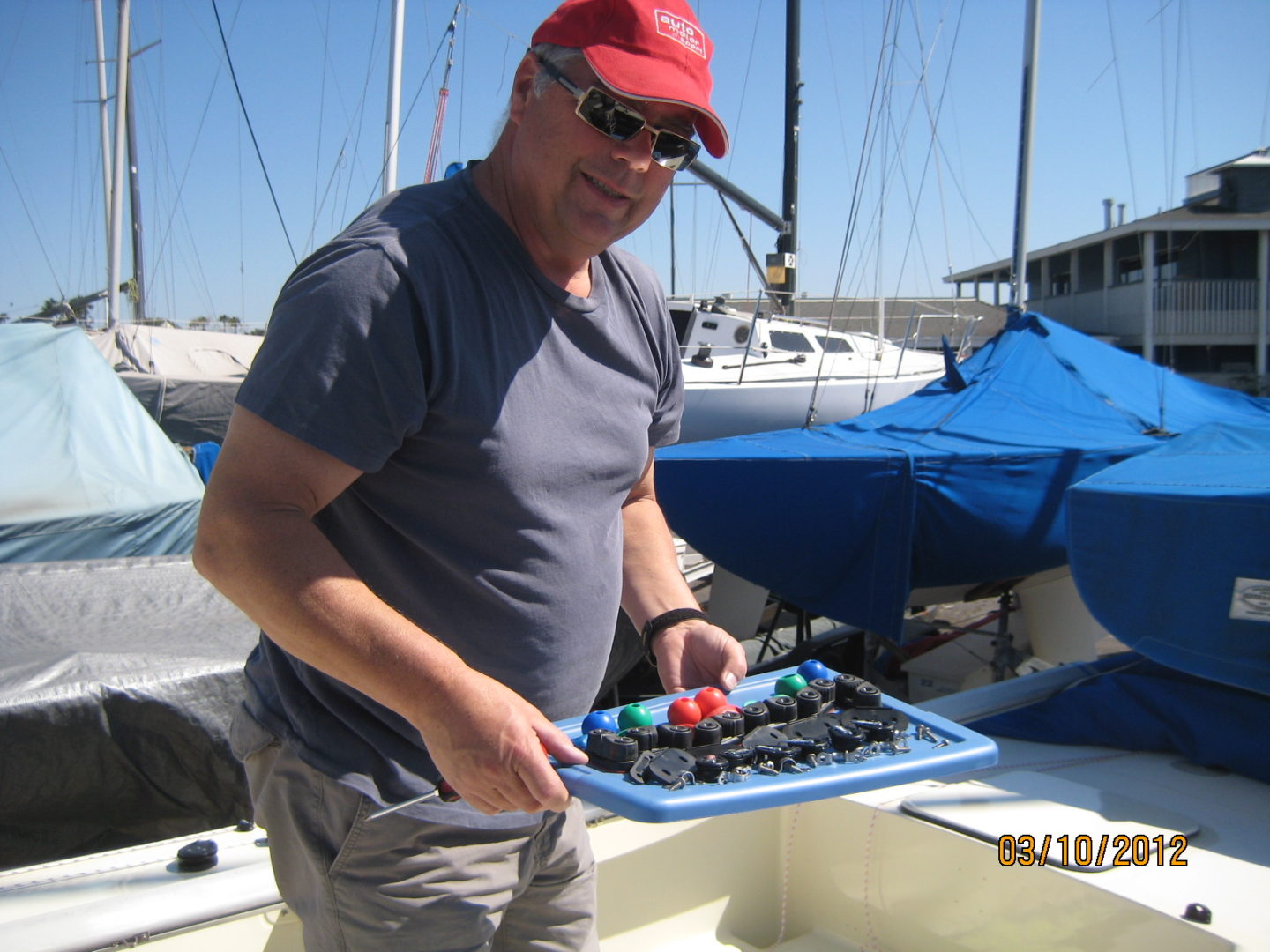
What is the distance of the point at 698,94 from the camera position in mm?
1396

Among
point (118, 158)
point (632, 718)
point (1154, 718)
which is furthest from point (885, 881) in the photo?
point (118, 158)

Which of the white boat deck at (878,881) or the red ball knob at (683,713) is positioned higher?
the red ball knob at (683,713)

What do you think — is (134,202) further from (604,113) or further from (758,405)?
(604,113)

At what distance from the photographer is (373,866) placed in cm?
133

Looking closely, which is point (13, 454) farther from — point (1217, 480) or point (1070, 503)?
point (1217, 480)

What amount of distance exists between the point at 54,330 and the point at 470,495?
19.8 ft

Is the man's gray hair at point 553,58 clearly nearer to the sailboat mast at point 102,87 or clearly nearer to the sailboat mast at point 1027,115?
the sailboat mast at point 1027,115

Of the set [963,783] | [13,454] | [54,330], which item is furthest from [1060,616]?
[54,330]

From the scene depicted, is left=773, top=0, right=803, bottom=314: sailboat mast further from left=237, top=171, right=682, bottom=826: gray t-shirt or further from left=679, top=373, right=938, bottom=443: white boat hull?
left=237, top=171, right=682, bottom=826: gray t-shirt

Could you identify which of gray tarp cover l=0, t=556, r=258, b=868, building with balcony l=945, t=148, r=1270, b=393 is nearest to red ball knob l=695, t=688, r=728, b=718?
gray tarp cover l=0, t=556, r=258, b=868

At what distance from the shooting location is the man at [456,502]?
1138 mm

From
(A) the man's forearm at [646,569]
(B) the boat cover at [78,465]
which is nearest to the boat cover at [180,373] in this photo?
(B) the boat cover at [78,465]

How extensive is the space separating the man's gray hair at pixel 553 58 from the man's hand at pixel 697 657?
2.80ft

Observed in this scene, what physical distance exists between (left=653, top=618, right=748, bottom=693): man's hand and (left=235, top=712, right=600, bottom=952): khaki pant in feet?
1.10
